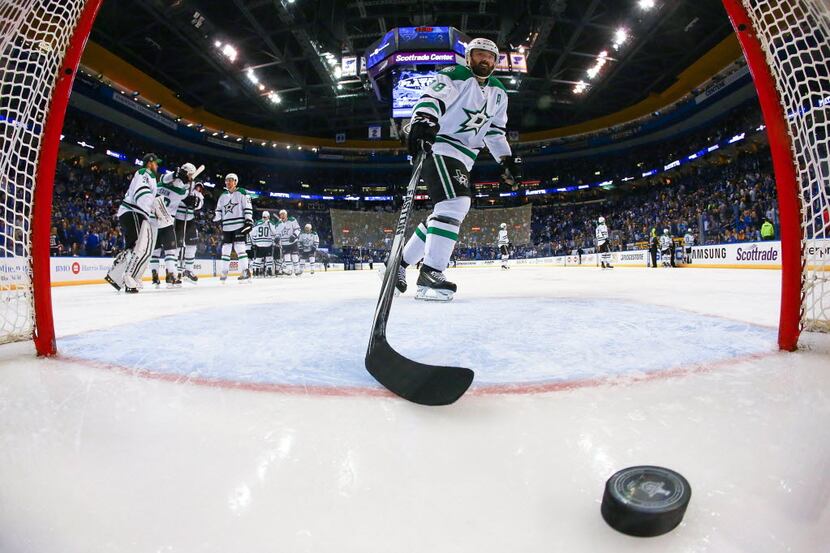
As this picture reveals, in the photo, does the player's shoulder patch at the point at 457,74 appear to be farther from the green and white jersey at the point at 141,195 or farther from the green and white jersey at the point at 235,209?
the green and white jersey at the point at 235,209

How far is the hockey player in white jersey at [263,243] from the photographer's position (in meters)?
11.1

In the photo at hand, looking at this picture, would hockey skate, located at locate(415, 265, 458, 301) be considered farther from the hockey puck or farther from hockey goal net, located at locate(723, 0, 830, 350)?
the hockey puck

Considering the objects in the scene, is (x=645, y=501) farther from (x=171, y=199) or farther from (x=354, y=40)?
(x=354, y=40)

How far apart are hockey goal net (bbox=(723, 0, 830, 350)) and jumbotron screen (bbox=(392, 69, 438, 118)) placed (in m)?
14.7

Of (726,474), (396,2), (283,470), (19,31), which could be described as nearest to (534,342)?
(726,474)

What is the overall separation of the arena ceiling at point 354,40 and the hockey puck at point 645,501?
1676 centimetres

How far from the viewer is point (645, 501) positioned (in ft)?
1.61

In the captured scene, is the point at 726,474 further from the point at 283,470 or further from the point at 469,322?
the point at 469,322

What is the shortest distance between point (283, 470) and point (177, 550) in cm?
18

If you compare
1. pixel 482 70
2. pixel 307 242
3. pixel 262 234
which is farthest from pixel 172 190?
pixel 307 242

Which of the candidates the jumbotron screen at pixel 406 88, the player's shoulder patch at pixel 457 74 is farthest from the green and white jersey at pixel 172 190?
the jumbotron screen at pixel 406 88

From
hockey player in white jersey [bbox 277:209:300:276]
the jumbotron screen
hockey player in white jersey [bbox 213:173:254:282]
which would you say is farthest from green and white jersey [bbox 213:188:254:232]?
the jumbotron screen

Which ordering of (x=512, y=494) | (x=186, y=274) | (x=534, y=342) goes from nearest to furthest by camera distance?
(x=512, y=494), (x=534, y=342), (x=186, y=274)

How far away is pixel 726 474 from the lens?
587mm
